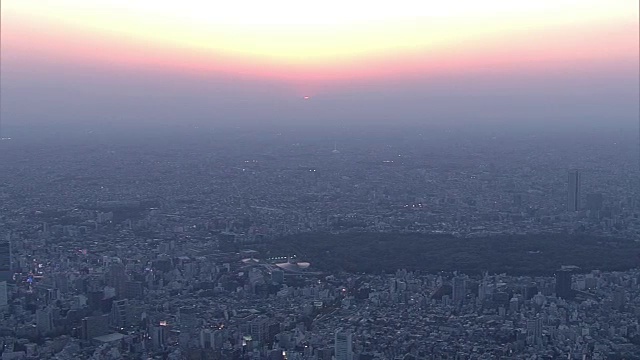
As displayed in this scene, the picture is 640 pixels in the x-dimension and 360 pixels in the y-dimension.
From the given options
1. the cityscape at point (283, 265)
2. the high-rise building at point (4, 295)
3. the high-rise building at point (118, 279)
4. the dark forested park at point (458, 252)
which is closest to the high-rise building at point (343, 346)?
the cityscape at point (283, 265)

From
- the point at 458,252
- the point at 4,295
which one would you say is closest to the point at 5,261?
the point at 4,295

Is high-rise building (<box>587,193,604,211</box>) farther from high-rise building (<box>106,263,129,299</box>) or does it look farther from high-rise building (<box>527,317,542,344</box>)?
high-rise building (<box>106,263,129,299</box>)

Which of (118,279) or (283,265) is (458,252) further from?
(118,279)

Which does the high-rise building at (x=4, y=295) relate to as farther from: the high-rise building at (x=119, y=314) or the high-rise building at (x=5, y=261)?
the high-rise building at (x=119, y=314)

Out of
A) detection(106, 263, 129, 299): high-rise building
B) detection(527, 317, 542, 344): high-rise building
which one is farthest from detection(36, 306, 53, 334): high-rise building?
detection(527, 317, 542, 344): high-rise building

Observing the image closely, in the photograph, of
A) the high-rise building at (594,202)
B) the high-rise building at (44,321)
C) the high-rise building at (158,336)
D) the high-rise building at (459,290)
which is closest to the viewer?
the high-rise building at (158,336)

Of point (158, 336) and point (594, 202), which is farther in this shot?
point (594, 202)
